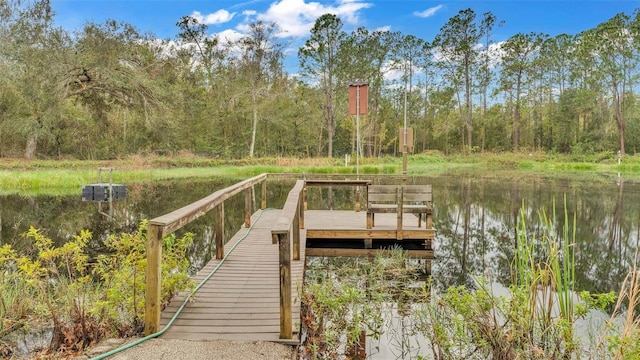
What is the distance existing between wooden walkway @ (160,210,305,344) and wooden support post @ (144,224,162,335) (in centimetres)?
13

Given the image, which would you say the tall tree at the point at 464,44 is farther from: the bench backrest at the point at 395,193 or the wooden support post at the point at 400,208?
the wooden support post at the point at 400,208

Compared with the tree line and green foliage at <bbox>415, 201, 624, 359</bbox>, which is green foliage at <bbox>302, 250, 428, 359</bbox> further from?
the tree line

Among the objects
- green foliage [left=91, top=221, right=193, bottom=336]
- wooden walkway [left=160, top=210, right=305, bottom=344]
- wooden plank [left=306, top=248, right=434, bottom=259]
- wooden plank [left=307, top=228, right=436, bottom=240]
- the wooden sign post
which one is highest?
the wooden sign post

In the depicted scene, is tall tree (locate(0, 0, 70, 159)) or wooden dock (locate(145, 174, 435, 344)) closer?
wooden dock (locate(145, 174, 435, 344))

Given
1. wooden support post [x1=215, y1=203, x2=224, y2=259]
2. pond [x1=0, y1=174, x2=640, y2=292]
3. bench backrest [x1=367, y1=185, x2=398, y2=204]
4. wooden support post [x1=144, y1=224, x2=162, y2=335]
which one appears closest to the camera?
wooden support post [x1=144, y1=224, x2=162, y2=335]

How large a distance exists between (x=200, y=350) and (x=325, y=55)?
30207mm

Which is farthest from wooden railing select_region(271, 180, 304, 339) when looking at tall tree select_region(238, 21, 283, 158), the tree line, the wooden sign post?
tall tree select_region(238, 21, 283, 158)

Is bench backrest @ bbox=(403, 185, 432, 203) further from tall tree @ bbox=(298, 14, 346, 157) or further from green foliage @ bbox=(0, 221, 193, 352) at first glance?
tall tree @ bbox=(298, 14, 346, 157)

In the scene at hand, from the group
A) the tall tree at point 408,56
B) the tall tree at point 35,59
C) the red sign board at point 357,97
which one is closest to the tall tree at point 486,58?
the tall tree at point 408,56

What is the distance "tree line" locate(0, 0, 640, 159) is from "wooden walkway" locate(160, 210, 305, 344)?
65.5 feet

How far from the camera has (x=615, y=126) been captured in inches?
1277

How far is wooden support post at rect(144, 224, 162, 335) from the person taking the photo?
285 cm

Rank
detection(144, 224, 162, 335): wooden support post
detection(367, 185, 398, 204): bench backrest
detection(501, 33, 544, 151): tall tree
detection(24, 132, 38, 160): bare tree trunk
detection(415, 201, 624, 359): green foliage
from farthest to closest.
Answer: detection(501, 33, 544, 151): tall tree → detection(24, 132, 38, 160): bare tree trunk → detection(367, 185, 398, 204): bench backrest → detection(415, 201, 624, 359): green foliage → detection(144, 224, 162, 335): wooden support post

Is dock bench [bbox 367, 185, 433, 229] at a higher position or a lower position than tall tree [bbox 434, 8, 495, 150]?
lower
